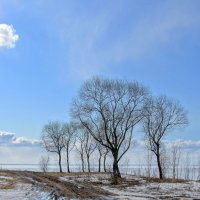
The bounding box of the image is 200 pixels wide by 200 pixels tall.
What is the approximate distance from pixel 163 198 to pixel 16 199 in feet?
31.2

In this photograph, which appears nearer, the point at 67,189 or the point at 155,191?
the point at 67,189

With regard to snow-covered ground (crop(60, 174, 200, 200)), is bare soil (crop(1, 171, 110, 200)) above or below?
above

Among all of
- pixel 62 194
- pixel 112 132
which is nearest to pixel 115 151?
pixel 112 132

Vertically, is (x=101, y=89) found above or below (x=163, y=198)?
above

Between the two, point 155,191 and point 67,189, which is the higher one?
point 67,189

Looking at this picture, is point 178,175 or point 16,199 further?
point 178,175

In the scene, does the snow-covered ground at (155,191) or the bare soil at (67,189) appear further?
the snow-covered ground at (155,191)

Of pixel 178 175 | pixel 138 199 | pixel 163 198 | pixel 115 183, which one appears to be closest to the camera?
pixel 138 199

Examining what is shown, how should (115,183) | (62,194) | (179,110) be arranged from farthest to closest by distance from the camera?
(179,110), (115,183), (62,194)

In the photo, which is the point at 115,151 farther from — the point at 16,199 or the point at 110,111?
the point at 16,199

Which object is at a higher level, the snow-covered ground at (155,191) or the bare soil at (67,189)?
the bare soil at (67,189)

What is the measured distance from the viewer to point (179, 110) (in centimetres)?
4747

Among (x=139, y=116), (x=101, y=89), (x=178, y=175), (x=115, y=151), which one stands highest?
(x=101, y=89)

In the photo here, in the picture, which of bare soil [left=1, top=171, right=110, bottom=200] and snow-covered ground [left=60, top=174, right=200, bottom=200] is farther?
snow-covered ground [left=60, top=174, right=200, bottom=200]
